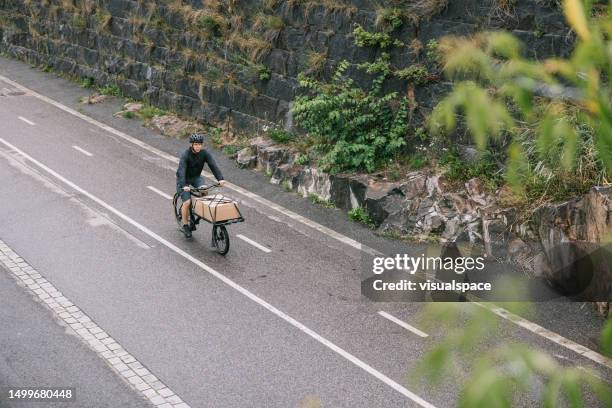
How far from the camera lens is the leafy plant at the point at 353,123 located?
16172 mm

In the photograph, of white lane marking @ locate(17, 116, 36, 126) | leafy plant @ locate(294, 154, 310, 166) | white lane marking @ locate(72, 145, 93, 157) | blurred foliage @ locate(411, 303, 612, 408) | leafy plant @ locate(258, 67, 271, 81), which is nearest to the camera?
blurred foliage @ locate(411, 303, 612, 408)

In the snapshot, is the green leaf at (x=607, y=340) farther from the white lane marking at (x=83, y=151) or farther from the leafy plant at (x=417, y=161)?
the white lane marking at (x=83, y=151)

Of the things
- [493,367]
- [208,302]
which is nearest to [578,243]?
[208,302]

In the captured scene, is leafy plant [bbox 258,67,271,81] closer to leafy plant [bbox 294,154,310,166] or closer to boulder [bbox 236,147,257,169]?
boulder [bbox 236,147,257,169]

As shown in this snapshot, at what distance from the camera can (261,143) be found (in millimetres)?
18562

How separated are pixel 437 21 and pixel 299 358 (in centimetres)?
792

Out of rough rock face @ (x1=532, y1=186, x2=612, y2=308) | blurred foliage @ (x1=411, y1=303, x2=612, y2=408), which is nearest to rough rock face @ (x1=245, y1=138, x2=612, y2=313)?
rough rock face @ (x1=532, y1=186, x2=612, y2=308)

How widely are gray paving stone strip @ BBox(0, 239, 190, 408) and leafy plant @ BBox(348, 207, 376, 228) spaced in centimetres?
570

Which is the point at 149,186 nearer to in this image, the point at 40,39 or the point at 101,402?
the point at 101,402

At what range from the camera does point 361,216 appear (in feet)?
50.5

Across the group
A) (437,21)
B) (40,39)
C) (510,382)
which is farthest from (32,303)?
(40,39)

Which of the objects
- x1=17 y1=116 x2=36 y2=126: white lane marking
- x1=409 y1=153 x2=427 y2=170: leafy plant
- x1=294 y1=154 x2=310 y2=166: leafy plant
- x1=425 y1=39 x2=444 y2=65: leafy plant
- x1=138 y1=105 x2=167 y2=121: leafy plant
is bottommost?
x1=17 y1=116 x2=36 y2=126: white lane marking

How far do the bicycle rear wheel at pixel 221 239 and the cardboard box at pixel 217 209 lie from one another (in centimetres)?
25

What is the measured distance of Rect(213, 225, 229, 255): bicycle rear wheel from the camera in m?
13.7
